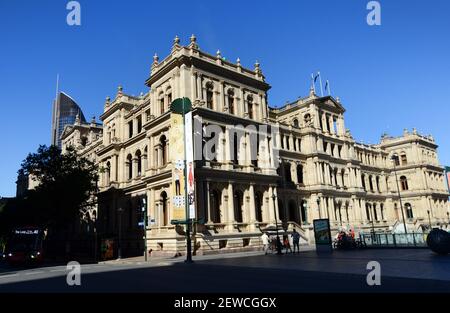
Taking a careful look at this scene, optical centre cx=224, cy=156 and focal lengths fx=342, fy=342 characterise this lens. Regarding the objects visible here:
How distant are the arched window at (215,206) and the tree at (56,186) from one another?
52.4 ft

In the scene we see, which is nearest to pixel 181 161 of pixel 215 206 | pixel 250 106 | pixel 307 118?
pixel 215 206

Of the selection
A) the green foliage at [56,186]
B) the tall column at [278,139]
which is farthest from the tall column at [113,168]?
the tall column at [278,139]

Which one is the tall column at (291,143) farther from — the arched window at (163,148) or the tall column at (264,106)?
the arched window at (163,148)

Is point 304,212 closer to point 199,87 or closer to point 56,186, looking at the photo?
point 199,87

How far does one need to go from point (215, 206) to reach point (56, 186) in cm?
1804

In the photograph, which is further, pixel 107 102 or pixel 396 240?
pixel 107 102

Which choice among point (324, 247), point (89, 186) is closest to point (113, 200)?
point (89, 186)

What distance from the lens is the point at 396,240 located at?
91.1 feet

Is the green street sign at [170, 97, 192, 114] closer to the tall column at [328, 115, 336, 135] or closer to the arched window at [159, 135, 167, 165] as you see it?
the arched window at [159, 135, 167, 165]

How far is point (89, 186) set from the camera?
131 ft

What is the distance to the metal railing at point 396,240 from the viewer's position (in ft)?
88.6
